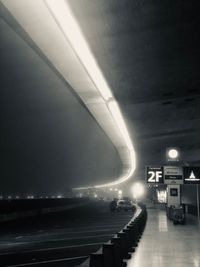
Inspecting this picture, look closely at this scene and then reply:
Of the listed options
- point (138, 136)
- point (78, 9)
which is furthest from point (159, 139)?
point (78, 9)

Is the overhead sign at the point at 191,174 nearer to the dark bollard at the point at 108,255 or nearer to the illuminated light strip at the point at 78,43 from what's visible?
the illuminated light strip at the point at 78,43

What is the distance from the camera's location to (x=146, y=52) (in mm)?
9609

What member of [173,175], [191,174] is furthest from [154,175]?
[191,174]

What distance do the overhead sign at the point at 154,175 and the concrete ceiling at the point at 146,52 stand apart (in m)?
4.10

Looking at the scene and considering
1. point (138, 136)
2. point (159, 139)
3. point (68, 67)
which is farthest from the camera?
point (159, 139)

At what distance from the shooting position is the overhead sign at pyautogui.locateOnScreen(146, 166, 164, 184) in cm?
2081

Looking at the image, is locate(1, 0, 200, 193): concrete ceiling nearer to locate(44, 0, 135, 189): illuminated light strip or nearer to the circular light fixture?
locate(44, 0, 135, 189): illuminated light strip

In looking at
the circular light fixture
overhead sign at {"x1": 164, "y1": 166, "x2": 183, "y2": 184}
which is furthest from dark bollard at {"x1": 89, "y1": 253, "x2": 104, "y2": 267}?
the circular light fixture

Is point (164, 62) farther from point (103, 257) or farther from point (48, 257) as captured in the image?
point (48, 257)

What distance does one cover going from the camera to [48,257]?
14.9 metres

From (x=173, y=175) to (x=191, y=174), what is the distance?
3.10ft

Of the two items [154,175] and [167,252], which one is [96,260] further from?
[154,175]

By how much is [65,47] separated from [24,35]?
0.92 meters

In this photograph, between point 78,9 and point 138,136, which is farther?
point 138,136
